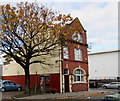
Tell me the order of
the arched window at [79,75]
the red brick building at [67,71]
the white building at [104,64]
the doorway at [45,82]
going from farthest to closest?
1. the white building at [104,64]
2. the arched window at [79,75]
3. the doorway at [45,82]
4. the red brick building at [67,71]

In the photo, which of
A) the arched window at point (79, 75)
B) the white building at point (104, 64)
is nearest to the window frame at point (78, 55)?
the arched window at point (79, 75)

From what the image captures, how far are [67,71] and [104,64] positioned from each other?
26.5 metres

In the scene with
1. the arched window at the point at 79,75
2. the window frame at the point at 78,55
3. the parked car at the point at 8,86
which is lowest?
the parked car at the point at 8,86

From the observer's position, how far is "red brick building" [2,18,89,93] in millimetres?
25344

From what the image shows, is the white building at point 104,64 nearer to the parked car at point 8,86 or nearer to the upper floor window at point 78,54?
the upper floor window at point 78,54

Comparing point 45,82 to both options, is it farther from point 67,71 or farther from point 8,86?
point 8,86

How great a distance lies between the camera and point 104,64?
51.1m

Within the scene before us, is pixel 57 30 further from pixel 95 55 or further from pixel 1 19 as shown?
pixel 95 55

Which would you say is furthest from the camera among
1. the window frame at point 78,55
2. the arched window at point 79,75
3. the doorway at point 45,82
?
the window frame at point 78,55

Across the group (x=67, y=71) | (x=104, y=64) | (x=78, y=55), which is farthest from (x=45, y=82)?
(x=104, y=64)

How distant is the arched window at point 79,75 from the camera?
27750 mm

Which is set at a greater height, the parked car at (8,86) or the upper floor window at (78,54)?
the upper floor window at (78,54)

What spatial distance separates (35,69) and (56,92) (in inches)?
196

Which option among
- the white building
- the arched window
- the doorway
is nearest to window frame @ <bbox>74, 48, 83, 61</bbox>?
the arched window
